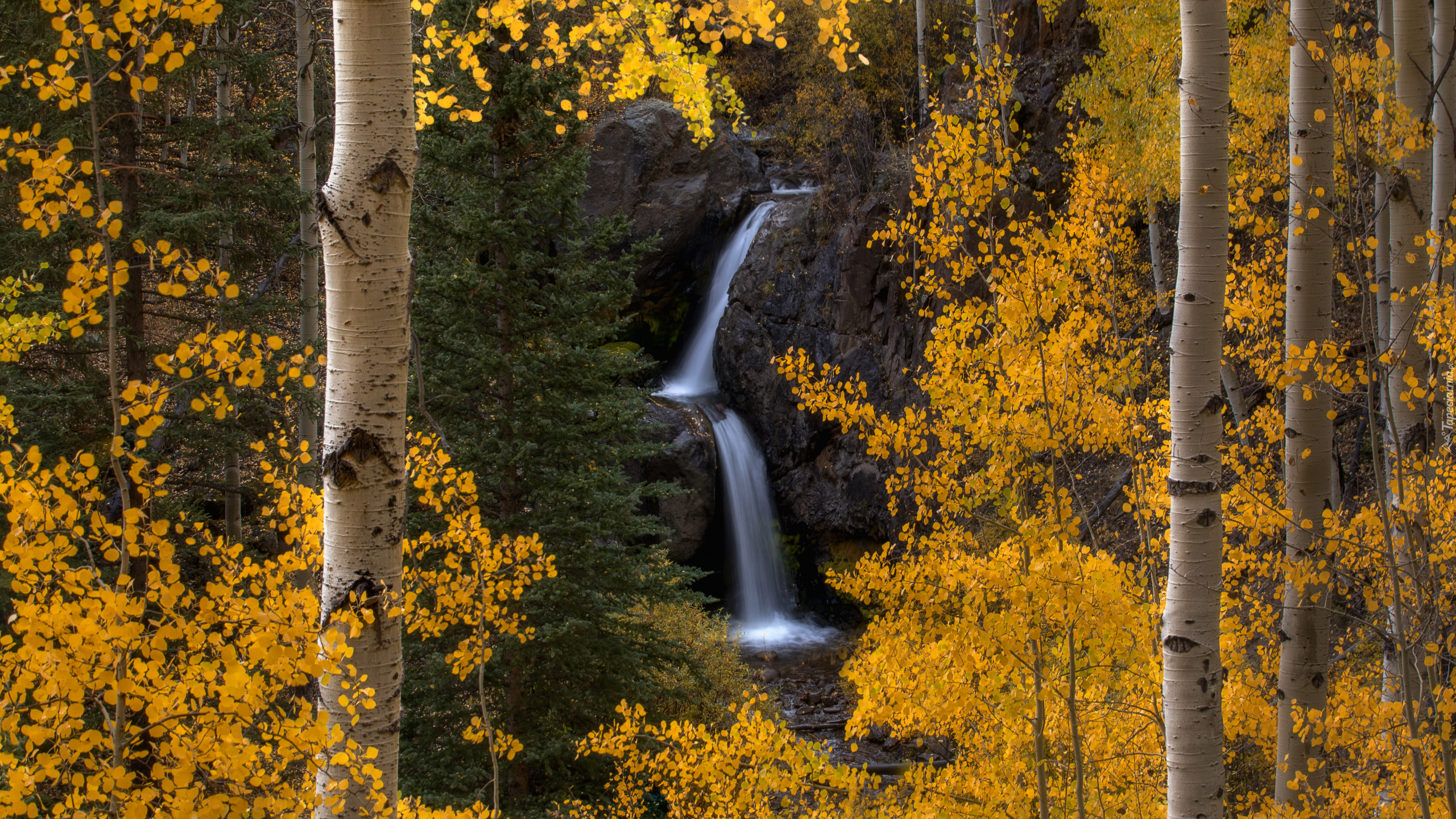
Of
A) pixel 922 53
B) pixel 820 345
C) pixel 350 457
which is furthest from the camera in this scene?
pixel 820 345

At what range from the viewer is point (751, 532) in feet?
45.7

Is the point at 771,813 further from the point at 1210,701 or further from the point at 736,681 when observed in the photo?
the point at 736,681

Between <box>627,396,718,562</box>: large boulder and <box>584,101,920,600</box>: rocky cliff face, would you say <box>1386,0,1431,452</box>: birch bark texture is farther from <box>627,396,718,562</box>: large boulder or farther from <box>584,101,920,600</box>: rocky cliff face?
<box>627,396,718,562</box>: large boulder

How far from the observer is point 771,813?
13.6ft

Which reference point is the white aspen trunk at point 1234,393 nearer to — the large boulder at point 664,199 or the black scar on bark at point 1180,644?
the black scar on bark at point 1180,644

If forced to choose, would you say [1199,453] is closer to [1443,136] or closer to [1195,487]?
[1195,487]

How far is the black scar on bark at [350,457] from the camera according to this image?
5.96 feet

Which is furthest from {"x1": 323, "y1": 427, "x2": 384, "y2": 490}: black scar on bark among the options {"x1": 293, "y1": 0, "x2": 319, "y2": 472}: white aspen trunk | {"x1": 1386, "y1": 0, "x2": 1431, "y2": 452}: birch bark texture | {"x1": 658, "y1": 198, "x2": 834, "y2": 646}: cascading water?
{"x1": 658, "y1": 198, "x2": 834, "y2": 646}: cascading water

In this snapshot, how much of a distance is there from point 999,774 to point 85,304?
4231 millimetres

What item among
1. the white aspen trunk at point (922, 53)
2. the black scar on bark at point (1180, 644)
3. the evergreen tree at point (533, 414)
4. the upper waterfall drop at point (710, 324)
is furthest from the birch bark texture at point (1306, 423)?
the upper waterfall drop at point (710, 324)

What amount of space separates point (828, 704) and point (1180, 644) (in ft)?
27.6

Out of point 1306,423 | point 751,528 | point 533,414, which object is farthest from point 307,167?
point 751,528

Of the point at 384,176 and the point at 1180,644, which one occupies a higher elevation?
the point at 384,176

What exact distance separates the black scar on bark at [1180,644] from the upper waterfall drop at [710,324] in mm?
12418
